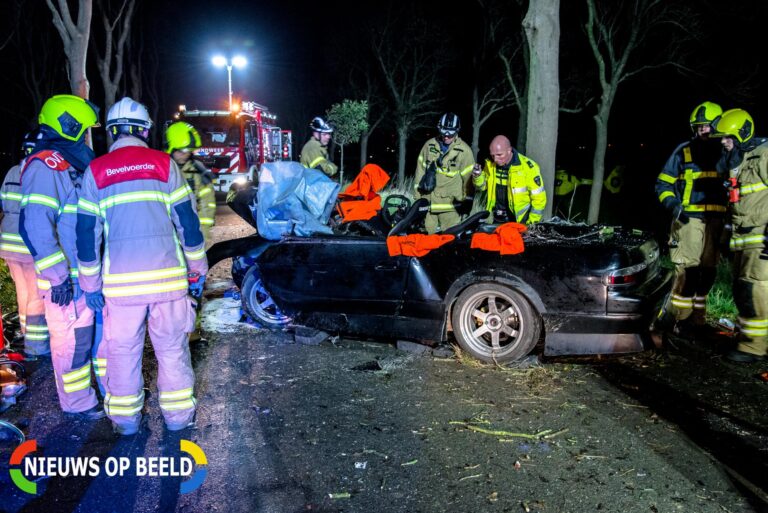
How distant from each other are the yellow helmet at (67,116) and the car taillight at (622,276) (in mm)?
3863

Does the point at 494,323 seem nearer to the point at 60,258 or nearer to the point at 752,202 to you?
the point at 752,202

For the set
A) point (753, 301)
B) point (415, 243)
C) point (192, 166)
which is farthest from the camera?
point (192, 166)

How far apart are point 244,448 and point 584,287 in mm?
2675

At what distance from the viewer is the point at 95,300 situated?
11.2ft

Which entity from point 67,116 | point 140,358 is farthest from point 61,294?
point 67,116

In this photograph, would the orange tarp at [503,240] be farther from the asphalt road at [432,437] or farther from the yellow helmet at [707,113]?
the yellow helmet at [707,113]

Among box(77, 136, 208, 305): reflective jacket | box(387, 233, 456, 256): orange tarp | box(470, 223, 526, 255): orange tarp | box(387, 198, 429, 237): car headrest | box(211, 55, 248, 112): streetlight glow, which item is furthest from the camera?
box(211, 55, 248, 112): streetlight glow

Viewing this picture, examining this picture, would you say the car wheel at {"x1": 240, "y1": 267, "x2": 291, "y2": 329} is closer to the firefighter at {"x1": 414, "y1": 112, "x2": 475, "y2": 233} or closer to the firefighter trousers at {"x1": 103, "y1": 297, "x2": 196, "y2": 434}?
the firefighter trousers at {"x1": 103, "y1": 297, "x2": 196, "y2": 434}

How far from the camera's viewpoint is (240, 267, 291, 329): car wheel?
551cm

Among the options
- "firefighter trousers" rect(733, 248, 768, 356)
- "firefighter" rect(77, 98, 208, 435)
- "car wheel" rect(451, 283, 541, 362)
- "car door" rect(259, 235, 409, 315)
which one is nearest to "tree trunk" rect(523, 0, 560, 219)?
"firefighter trousers" rect(733, 248, 768, 356)

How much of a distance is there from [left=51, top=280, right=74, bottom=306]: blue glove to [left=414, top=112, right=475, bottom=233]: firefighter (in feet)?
13.1

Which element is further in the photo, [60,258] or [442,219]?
[442,219]

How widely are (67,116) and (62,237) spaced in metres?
0.83

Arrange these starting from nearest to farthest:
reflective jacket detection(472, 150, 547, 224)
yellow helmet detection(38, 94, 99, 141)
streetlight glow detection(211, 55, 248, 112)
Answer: yellow helmet detection(38, 94, 99, 141) < reflective jacket detection(472, 150, 547, 224) < streetlight glow detection(211, 55, 248, 112)
